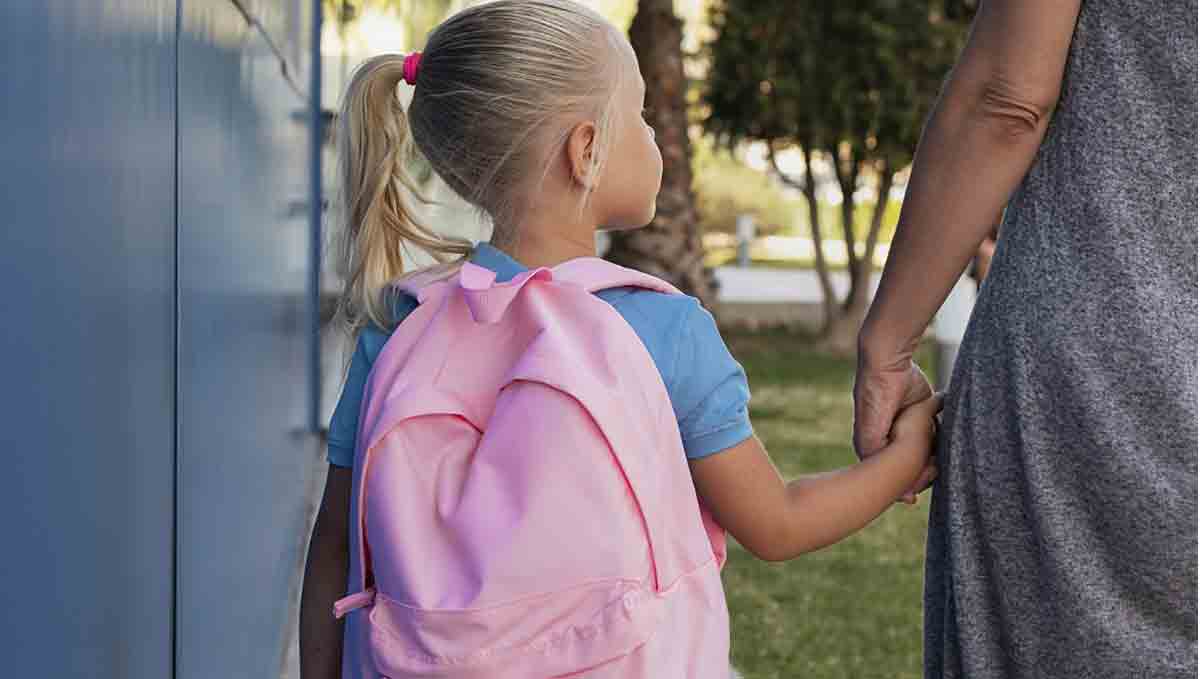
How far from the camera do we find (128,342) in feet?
6.57

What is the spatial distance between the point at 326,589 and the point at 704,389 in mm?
515

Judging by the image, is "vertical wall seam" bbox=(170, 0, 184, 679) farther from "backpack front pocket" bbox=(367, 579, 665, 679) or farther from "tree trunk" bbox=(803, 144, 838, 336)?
"tree trunk" bbox=(803, 144, 838, 336)

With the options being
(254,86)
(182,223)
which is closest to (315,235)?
(254,86)

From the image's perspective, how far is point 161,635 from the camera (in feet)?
7.50

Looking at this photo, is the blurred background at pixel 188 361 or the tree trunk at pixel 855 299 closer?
the blurred background at pixel 188 361

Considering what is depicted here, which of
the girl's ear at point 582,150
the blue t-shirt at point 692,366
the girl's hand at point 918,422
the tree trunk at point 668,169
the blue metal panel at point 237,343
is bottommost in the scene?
the tree trunk at point 668,169

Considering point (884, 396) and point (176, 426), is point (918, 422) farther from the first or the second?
point (176, 426)

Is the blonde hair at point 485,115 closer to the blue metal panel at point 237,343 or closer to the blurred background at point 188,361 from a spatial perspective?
the blurred background at point 188,361

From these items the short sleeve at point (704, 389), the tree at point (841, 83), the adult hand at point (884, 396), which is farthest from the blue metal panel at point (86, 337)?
the tree at point (841, 83)

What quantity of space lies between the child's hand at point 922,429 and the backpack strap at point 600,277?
308mm

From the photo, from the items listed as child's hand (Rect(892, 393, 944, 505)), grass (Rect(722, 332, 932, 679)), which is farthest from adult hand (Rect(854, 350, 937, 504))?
grass (Rect(722, 332, 932, 679))

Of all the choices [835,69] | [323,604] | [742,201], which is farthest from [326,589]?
[742,201]

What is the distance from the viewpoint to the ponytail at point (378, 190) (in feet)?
7.14

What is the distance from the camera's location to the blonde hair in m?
2.03
